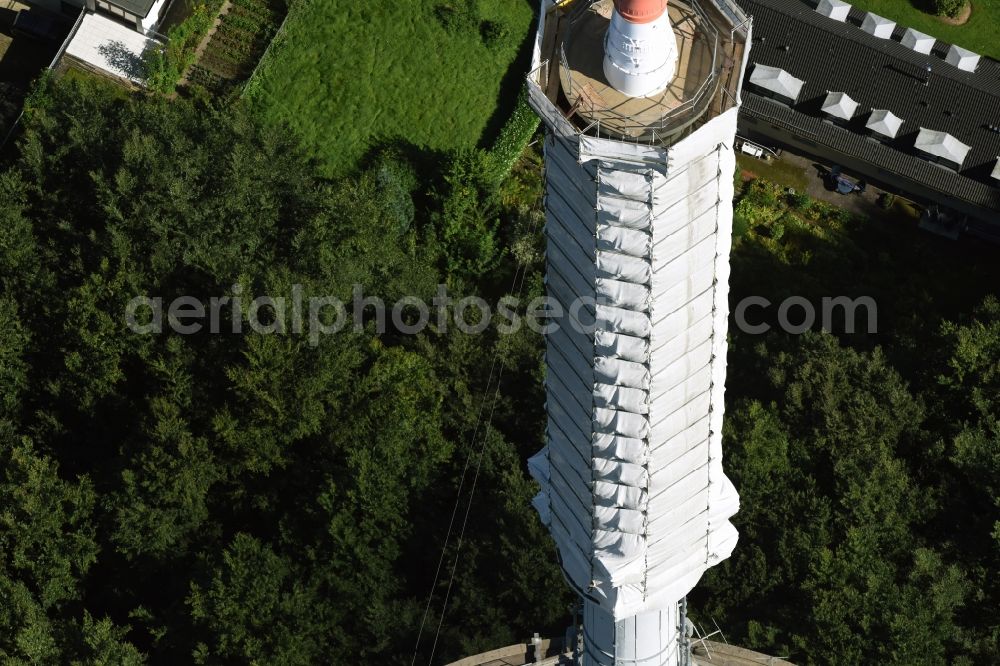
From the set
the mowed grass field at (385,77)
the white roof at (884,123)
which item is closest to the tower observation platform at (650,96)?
the mowed grass field at (385,77)

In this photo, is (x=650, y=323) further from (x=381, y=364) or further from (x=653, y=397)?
(x=381, y=364)

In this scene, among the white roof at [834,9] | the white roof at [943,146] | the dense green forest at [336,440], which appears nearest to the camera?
the dense green forest at [336,440]

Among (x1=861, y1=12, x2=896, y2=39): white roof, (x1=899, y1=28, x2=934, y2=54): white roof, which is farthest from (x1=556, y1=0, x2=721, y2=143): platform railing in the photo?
(x1=861, y1=12, x2=896, y2=39): white roof

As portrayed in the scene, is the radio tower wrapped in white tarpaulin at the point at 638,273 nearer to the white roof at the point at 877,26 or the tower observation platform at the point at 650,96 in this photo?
the tower observation platform at the point at 650,96

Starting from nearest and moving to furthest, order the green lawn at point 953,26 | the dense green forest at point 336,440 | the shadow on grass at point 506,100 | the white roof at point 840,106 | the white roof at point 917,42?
the dense green forest at point 336,440
the white roof at point 840,106
the shadow on grass at point 506,100
the white roof at point 917,42
the green lawn at point 953,26

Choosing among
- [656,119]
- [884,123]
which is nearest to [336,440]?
[884,123]

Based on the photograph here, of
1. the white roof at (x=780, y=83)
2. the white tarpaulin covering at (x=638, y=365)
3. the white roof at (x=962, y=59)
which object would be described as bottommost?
the white tarpaulin covering at (x=638, y=365)
